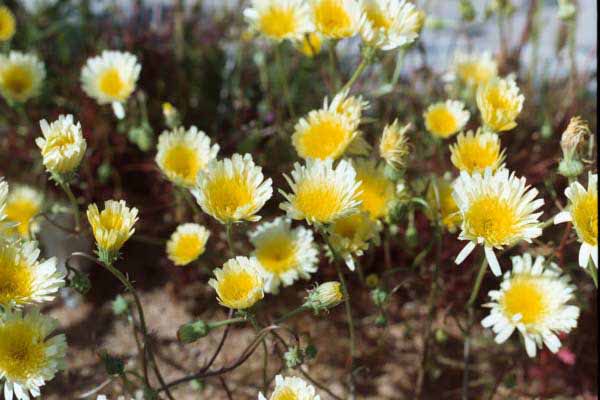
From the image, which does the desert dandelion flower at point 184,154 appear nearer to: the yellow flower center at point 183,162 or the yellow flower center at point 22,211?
the yellow flower center at point 183,162

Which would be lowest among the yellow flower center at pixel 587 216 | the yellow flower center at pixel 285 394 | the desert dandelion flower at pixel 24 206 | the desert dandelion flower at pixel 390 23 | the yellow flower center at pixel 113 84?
the desert dandelion flower at pixel 24 206

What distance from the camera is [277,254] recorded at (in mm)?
1498

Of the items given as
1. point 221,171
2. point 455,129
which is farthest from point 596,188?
point 221,171

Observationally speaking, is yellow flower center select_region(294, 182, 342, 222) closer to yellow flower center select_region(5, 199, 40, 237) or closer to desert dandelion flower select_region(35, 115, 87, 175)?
desert dandelion flower select_region(35, 115, 87, 175)

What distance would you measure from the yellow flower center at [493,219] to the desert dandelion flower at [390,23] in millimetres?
393

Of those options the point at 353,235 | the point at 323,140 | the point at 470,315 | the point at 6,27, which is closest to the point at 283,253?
the point at 353,235

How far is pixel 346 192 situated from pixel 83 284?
1.57 feet

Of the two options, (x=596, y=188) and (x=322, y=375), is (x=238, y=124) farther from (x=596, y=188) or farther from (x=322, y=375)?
(x=596, y=188)

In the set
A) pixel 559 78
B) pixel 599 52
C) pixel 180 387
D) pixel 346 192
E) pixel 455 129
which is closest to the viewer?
pixel 346 192

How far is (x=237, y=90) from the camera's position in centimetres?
215

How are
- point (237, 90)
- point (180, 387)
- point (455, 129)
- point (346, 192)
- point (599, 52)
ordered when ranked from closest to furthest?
point (346, 192) → point (455, 129) → point (180, 387) → point (599, 52) → point (237, 90)

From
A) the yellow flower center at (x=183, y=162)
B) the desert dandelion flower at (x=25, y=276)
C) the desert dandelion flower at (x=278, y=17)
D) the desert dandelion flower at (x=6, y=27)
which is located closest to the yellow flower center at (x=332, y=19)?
the desert dandelion flower at (x=278, y=17)

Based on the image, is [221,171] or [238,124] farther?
[238,124]

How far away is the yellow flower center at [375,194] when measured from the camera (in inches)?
54.8
